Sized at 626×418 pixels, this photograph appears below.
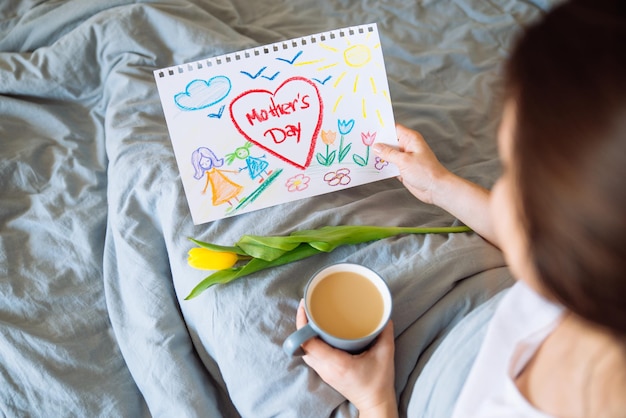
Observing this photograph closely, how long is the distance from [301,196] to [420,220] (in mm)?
181

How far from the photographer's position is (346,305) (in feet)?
1.96

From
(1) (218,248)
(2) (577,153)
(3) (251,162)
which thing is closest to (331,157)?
(3) (251,162)

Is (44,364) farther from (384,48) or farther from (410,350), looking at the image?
(384,48)

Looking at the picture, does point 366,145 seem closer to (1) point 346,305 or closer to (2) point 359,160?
(2) point 359,160

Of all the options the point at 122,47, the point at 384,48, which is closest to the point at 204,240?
the point at 122,47

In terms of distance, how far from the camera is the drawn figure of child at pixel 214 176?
28.5 inches

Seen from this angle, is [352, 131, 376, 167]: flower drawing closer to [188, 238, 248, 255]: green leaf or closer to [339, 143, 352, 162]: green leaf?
[339, 143, 352, 162]: green leaf

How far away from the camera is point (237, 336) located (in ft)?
2.10

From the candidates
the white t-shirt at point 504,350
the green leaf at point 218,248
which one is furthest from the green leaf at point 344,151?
the white t-shirt at point 504,350

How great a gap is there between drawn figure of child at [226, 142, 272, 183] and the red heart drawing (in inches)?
0.7

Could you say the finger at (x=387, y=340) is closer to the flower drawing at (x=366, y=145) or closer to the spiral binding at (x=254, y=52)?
the flower drawing at (x=366, y=145)

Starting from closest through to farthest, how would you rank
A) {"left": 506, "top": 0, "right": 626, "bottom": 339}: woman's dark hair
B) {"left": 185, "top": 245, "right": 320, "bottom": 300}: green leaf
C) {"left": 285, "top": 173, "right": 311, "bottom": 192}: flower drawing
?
{"left": 506, "top": 0, "right": 626, "bottom": 339}: woman's dark hair, {"left": 185, "top": 245, "right": 320, "bottom": 300}: green leaf, {"left": 285, "top": 173, "right": 311, "bottom": 192}: flower drawing

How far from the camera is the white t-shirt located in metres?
0.51

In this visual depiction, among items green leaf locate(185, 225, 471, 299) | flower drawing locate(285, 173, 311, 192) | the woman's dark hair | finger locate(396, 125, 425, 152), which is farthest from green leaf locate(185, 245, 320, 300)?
the woman's dark hair
